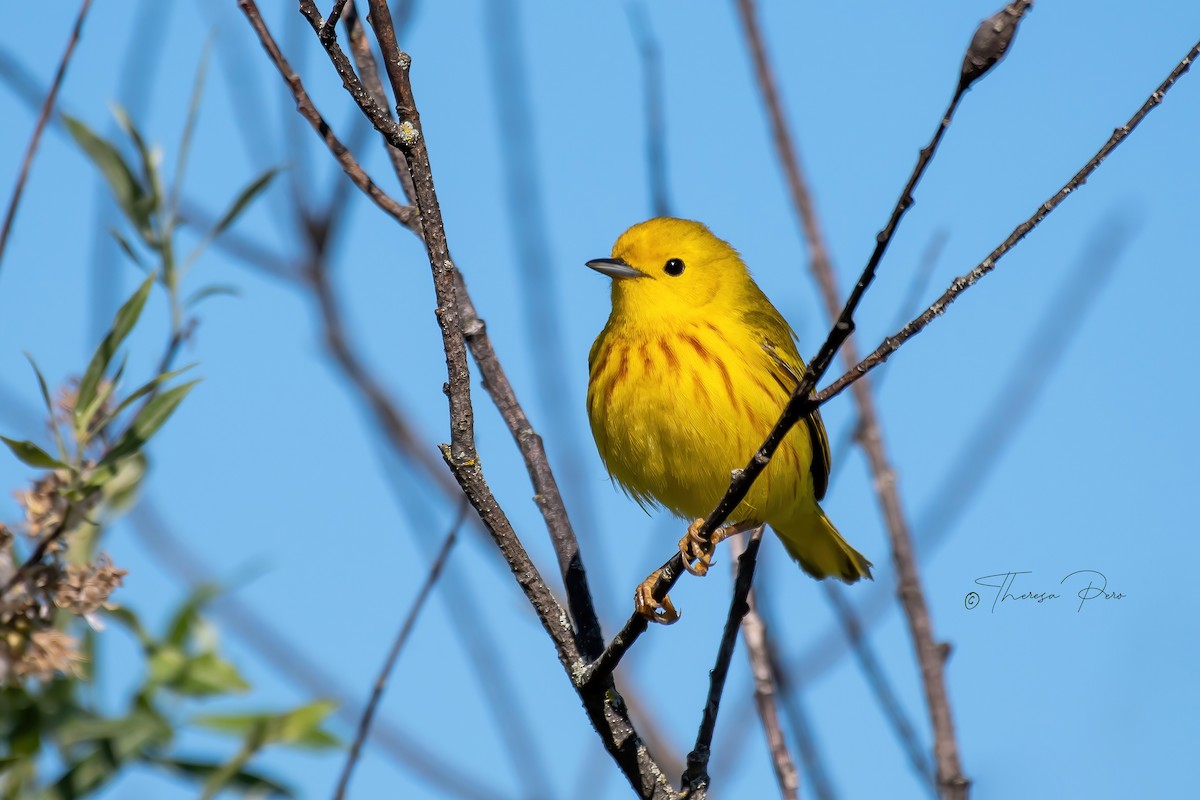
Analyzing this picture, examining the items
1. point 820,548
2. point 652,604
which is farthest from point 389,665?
point 820,548

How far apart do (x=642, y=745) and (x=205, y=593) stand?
104 centimetres

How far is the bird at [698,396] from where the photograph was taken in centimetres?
403

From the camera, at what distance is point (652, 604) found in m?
2.88

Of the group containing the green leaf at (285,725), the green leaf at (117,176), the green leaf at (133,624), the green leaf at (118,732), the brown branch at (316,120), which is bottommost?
the green leaf at (118,732)

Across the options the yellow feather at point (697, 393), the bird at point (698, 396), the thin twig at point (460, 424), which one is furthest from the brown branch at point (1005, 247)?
the yellow feather at point (697, 393)

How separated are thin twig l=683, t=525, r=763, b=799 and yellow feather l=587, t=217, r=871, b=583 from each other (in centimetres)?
91

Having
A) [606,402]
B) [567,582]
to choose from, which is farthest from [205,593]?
[606,402]

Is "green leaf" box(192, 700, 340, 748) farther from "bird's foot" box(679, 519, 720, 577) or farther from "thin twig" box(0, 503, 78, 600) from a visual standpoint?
"bird's foot" box(679, 519, 720, 577)

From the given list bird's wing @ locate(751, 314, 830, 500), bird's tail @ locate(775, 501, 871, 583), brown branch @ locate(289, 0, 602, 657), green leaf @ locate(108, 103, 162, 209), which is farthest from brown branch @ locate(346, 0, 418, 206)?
bird's tail @ locate(775, 501, 871, 583)

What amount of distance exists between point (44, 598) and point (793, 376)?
307cm

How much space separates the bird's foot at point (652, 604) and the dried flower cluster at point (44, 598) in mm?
1104

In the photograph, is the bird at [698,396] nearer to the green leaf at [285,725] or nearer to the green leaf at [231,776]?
the green leaf at [285,725]

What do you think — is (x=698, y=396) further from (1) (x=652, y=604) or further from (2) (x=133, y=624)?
(2) (x=133, y=624)

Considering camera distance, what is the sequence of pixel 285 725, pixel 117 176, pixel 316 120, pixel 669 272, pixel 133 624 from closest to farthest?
pixel 285 725
pixel 133 624
pixel 117 176
pixel 316 120
pixel 669 272
